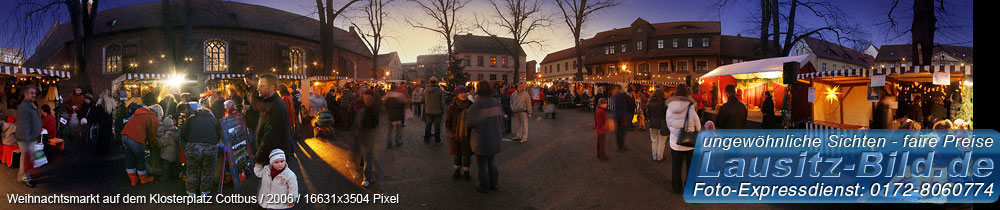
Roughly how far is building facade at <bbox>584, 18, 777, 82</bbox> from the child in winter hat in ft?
118

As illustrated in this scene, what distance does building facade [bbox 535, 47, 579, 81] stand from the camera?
2116 inches

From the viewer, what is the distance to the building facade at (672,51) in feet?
128

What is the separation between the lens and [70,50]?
31.2 m

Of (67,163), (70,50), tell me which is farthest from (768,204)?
(70,50)

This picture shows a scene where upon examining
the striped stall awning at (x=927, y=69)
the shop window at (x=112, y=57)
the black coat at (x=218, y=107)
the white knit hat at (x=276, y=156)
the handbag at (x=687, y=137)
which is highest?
the shop window at (x=112, y=57)

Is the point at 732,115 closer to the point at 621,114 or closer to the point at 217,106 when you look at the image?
the point at 621,114

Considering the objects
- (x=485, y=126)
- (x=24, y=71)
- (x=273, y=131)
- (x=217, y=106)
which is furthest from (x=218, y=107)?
(x=24, y=71)

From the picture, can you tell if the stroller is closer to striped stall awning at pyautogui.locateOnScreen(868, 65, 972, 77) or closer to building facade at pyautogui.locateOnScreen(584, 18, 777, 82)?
striped stall awning at pyautogui.locateOnScreen(868, 65, 972, 77)

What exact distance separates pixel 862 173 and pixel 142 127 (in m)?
10.1

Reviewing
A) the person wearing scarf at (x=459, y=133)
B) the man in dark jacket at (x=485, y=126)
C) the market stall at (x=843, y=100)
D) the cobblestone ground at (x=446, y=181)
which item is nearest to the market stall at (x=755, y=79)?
the market stall at (x=843, y=100)

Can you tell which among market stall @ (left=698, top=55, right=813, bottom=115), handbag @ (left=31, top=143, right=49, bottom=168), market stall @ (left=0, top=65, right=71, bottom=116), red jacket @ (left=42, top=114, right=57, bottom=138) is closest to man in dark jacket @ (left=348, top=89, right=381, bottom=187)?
handbag @ (left=31, top=143, right=49, bottom=168)

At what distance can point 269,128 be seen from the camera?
4277 mm

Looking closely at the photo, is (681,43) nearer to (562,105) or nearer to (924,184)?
(562,105)

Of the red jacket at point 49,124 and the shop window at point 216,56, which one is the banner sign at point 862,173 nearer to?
the red jacket at point 49,124
